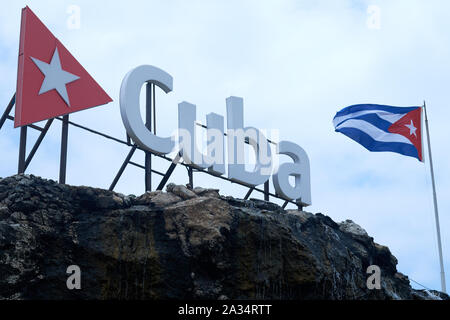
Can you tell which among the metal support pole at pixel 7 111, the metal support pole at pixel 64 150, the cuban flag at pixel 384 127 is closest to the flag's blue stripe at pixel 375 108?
the cuban flag at pixel 384 127

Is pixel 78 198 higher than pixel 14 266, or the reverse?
pixel 78 198

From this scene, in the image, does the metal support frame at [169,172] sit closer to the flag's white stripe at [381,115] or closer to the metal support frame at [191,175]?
the metal support frame at [191,175]

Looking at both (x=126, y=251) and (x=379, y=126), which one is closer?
(x=126, y=251)

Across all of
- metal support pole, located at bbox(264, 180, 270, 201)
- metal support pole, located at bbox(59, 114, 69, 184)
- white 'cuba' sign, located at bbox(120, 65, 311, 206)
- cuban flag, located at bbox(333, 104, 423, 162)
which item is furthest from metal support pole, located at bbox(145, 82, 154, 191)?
cuban flag, located at bbox(333, 104, 423, 162)

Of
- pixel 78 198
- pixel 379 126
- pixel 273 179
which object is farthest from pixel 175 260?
pixel 379 126

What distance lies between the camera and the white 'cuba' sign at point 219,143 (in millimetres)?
23203

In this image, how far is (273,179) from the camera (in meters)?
27.3

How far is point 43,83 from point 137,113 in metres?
2.68

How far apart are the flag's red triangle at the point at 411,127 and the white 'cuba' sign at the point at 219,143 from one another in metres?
3.22

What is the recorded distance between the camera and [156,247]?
2048 centimetres

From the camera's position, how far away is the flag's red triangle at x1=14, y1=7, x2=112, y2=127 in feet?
69.9

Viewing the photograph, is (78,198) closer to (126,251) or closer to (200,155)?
(126,251)

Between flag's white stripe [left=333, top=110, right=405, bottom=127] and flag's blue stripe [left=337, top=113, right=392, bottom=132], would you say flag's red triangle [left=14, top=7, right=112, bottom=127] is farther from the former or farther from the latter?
flag's blue stripe [left=337, top=113, right=392, bottom=132]

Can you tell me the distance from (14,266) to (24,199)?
1.71 m
